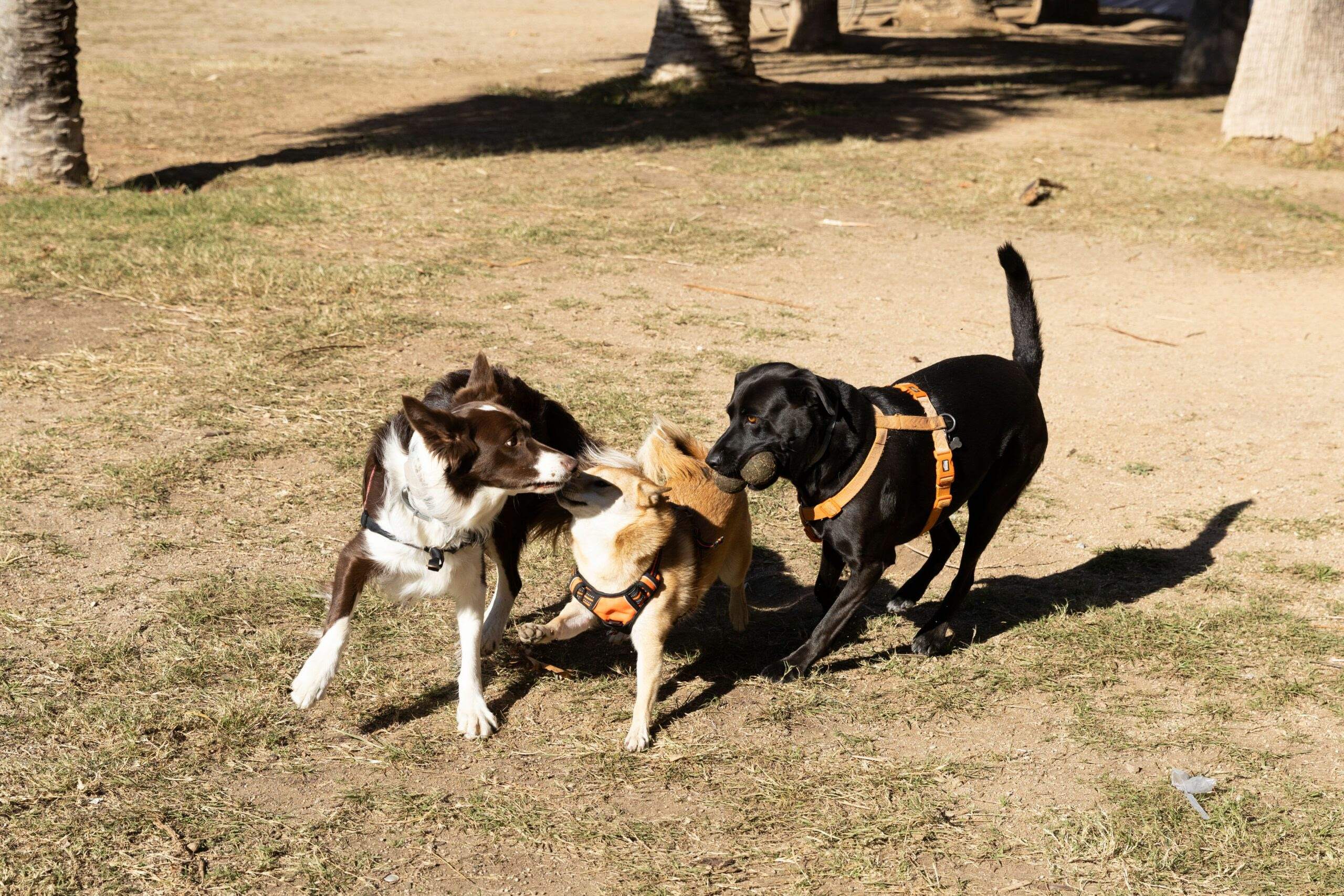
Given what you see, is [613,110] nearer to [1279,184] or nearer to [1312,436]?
[1279,184]

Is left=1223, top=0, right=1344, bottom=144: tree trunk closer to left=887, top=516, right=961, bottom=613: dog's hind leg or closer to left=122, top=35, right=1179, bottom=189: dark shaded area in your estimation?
left=122, top=35, right=1179, bottom=189: dark shaded area

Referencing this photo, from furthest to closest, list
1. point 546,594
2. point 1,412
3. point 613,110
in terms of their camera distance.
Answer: point 613,110
point 1,412
point 546,594

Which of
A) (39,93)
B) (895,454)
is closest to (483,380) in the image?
(895,454)

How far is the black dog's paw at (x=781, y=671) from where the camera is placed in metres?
4.58

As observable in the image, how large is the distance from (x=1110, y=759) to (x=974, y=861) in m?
0.82

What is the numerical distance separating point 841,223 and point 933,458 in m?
7.20

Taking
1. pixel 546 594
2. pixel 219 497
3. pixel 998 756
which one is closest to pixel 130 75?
pixel 219 497

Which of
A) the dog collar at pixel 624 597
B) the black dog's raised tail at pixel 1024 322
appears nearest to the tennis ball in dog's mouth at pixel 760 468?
the dog collar at pixel 624 597

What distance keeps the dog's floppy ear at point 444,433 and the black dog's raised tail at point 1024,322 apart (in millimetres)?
2471

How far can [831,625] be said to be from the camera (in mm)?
4512

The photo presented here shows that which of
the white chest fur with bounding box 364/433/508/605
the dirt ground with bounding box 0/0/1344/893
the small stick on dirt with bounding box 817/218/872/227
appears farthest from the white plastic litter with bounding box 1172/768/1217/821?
the small stick on dirt with bounding box 817/218/872/227

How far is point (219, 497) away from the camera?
5.70 m

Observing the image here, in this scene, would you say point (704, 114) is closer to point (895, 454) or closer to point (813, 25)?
point (813, 25)

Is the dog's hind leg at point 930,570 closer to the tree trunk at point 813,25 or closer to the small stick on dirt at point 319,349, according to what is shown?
the small stick on dirt at point 319,349
